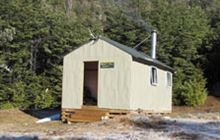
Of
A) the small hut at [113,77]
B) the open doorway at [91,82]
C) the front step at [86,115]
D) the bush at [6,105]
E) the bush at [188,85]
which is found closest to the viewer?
the small hut at [113,77]

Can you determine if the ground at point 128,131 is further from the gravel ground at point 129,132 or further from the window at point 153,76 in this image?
the window at point 153,76

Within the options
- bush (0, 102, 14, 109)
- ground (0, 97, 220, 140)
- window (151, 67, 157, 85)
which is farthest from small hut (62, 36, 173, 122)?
bush (0, 102, 14, 109)

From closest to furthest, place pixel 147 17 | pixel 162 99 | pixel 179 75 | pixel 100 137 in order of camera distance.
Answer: pixel 100 137
pixel 162 99
pixel 179 75
pixel 147 17

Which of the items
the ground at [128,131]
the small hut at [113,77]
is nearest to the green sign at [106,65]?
the small hut at [113,77]

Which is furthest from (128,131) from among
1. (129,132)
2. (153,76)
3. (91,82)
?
(91,82)

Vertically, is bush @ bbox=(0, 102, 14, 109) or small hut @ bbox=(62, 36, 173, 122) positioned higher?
small hut @ bbox=(62, 36, 173, 122)

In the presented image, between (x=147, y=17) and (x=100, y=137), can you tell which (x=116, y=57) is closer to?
(x=100, y=137)

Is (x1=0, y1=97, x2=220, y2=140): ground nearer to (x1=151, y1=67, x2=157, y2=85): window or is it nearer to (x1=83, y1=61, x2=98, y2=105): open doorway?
(x1=151, y1=67, x2=157, y2=85): window

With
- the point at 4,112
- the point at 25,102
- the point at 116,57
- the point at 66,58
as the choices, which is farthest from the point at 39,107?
the point at 116,57

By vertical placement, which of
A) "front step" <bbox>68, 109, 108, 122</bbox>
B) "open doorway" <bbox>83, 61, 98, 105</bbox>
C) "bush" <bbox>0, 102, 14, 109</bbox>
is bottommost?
"front step" <bbox>68, 109, 108, 122</bbox>

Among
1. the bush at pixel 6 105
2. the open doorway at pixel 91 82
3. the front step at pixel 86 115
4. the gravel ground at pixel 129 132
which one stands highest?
the open doorway at pixel 91 82

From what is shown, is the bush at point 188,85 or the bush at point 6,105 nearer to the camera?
the bush at point 6,105

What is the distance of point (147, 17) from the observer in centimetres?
2572

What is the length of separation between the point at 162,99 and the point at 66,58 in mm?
4562
